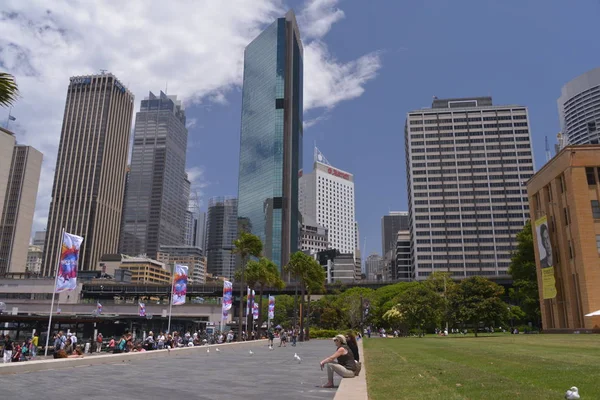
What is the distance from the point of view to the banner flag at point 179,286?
50.9 metres

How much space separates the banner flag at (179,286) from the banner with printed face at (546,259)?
141 ft

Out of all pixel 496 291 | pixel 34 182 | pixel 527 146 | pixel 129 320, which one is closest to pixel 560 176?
pixel 496 291

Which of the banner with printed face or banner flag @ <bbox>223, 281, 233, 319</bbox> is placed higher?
the banner with printed face

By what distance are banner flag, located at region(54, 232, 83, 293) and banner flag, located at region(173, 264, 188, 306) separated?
16850mm

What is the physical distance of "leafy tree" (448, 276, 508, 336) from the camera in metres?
61.9

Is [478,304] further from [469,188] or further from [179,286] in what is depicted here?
[469,188]

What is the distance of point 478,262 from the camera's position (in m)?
185

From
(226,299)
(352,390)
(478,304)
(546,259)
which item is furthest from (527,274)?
(352,390)

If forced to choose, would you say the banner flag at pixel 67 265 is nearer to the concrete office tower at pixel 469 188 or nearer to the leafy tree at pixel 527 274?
the leafy tree at pixel 527 274

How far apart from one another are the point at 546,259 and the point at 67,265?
53.9 metres

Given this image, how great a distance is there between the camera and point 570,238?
57.8m

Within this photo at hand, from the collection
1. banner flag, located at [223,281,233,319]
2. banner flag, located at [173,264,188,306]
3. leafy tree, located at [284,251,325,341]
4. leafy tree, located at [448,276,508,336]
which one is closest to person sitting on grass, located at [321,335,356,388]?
banner flag, located at [173,264,188,306]

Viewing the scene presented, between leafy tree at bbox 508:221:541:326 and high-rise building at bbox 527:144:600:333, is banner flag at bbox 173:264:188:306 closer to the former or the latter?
high-rise building at bbox 527:144:600:333

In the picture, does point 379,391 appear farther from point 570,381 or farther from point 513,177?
point 513,177
